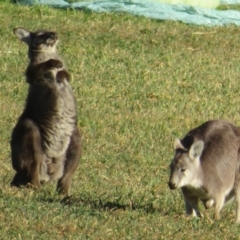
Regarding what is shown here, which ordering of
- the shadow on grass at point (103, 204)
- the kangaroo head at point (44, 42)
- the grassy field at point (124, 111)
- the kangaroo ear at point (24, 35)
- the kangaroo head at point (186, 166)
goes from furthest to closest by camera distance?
the kangaroo ear at point (24, 35) → the kangaroo head at point (44, 42) → the shadow on grass at point (103, 204) → the kangaroo head at point (186, 166) → the grassy field at point (124, 111)

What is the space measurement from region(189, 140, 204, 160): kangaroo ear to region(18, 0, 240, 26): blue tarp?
8.95m

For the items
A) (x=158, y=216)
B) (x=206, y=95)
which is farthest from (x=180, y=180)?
(x=206, y=95)

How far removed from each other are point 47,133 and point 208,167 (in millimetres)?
1490

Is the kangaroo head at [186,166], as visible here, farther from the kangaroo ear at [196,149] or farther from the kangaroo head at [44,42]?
the kangaroo head at [44,42]

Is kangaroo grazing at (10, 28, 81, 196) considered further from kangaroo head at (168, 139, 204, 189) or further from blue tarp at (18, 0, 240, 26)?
blue tarp at (18, 0, 240, 26)

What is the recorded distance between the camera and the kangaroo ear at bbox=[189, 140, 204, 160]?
23.4ft

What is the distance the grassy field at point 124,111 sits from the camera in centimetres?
689

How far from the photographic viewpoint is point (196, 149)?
7172mm

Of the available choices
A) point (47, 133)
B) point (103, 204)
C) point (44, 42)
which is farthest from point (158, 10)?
point (103, 204)

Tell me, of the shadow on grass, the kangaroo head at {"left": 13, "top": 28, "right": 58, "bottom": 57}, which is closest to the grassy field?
the shadow on grass

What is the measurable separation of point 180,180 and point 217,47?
808 centimetres

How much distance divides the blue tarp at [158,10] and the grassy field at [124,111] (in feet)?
1.09

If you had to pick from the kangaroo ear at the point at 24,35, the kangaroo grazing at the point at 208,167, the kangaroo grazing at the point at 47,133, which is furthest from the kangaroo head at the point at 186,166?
the kangaroo ear at the point at 24,35

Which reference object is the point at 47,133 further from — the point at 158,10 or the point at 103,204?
the point at 158,10
